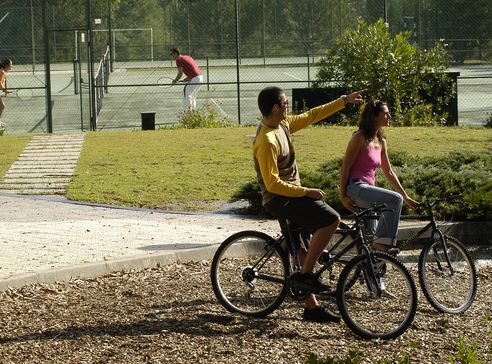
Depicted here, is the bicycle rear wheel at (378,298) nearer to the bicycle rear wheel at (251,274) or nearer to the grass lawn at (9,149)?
the bicycle rear wheel at (251,274)

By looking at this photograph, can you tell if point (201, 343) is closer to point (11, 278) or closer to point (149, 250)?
point (11, 278)

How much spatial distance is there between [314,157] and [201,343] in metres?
10.2

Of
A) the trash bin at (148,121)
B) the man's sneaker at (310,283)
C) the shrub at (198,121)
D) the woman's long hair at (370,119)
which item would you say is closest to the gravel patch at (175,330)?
the man's sneaker at (310,283)

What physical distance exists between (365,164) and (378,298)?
4.10 feet

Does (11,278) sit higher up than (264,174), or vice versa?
(264,174)

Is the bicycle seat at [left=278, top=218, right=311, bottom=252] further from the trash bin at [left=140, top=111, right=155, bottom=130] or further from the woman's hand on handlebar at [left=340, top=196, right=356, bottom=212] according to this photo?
the trash bin at [left=140, top=111, right=155, bottom=130]

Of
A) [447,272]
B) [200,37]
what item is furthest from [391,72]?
[447,272]

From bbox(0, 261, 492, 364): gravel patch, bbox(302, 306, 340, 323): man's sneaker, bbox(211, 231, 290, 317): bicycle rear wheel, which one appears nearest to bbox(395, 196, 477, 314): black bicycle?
bbox(0, 261, 492, 364): gravel patch

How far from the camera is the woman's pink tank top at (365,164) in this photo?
9125mm

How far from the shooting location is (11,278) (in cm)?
950

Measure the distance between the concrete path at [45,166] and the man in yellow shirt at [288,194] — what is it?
7.71 meters

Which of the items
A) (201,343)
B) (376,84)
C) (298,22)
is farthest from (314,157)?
(298,22)

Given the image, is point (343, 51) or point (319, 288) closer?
point (319, 288)

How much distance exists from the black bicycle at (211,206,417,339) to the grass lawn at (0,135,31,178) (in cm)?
896
